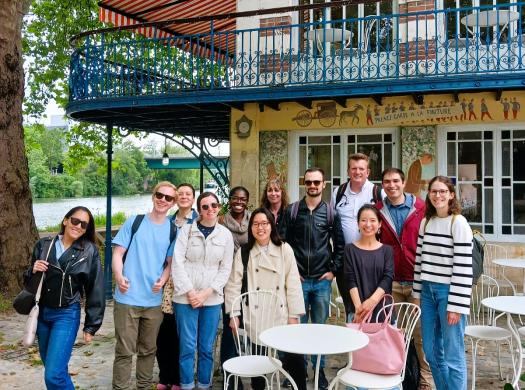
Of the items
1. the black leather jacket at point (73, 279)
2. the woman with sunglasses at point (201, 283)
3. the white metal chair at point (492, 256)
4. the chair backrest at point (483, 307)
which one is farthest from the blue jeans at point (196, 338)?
the white metal chair at point (492, 256)

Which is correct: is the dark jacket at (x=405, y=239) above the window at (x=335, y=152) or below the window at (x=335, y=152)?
below

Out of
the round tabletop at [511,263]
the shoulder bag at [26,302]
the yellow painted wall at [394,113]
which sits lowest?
the round tabletop at [511,263]

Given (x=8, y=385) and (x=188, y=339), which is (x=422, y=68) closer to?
(x=188, y=339)

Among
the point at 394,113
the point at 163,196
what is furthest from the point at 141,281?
the point at 394,113

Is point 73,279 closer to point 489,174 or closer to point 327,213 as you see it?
point 327,213

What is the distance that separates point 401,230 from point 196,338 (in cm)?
199

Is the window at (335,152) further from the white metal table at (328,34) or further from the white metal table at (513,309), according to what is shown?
the white metal table at (513,309)

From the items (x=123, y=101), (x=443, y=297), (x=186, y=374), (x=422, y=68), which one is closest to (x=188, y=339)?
(x=186, y=374)

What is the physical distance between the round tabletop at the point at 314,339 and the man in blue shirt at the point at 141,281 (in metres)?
1.14

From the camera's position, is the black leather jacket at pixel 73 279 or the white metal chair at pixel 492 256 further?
the white metal chair at pixel 492 256

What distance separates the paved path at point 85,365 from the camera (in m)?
5.03

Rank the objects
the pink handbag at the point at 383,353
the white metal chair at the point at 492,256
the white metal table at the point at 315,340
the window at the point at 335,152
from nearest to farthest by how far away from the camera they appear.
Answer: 1. the white metal table at the point at 315,340
2. the pink handbag at the point at 383,353
3. the white metal chair at the point at 492,256
4. the window at the point at 335,152

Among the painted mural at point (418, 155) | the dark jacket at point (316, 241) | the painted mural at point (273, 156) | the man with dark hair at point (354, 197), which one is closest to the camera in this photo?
the dark jacket at point (316, 241)

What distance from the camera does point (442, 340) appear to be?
3971 mm
